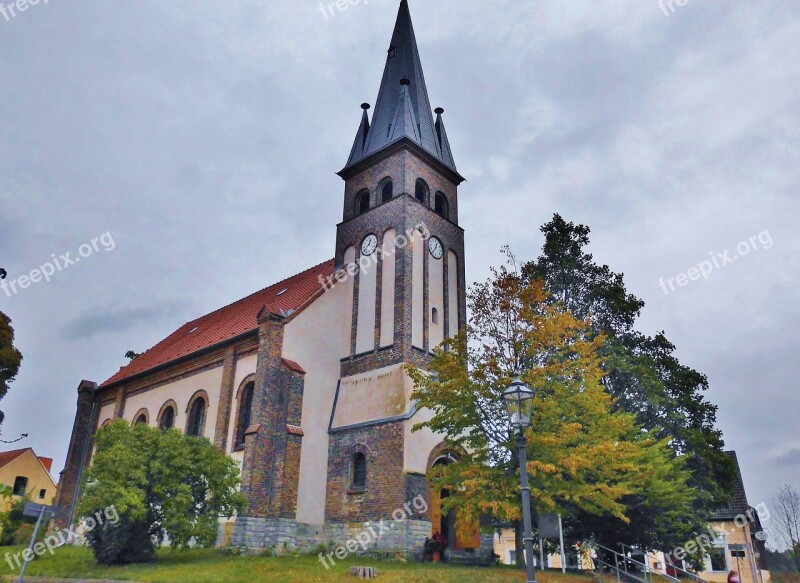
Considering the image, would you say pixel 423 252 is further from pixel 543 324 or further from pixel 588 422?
pixel 588 422

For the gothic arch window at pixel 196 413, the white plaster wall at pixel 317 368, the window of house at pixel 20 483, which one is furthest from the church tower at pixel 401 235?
the window of house at pixel 20 483

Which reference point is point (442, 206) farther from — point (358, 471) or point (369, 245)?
point (358, 471)

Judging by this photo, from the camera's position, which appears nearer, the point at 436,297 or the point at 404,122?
the point at 436,297

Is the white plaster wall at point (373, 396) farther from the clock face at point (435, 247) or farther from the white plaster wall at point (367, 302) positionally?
the clock face at point (435, 247)

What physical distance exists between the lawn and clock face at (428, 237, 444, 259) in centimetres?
1290

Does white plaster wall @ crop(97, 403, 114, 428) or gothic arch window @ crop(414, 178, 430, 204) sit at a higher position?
gothic arch window @ crop(414, 178, 430, 204)

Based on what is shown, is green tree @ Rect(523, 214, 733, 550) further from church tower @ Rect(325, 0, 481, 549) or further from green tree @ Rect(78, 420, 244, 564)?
green tree @ Rect(78, 420, 244, 564)

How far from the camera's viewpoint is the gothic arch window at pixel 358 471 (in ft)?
74.8

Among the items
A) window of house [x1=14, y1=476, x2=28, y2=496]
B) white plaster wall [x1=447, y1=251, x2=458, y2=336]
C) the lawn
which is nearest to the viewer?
the lawn

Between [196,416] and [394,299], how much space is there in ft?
34.8

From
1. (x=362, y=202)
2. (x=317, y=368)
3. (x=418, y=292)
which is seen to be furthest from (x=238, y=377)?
(x=362, y=202)

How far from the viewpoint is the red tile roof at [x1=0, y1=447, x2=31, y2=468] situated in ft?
164

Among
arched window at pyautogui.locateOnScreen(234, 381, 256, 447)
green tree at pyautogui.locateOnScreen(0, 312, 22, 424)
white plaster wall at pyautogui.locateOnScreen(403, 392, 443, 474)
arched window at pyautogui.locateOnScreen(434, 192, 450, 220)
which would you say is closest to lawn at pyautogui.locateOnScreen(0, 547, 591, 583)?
white plaster wall at pyautogui.locateOnScreen(403, 392, 443, 474)

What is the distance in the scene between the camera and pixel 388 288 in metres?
26.1
